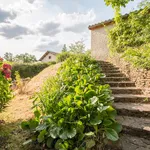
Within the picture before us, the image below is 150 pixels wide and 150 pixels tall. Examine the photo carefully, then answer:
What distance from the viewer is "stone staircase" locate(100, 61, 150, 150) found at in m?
2.71

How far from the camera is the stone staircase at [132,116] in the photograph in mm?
2714

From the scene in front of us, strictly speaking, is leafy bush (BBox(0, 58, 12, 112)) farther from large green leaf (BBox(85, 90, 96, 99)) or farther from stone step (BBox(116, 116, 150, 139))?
stone step (BBox(116, 116, 150, 139))

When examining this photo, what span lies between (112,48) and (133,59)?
8.93 feet

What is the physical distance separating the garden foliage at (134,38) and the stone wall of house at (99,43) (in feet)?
8.18

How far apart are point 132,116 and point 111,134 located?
4.66ft

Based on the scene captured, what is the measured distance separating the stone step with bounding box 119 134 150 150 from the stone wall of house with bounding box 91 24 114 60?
311 inches

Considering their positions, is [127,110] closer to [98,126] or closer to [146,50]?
[98,126]

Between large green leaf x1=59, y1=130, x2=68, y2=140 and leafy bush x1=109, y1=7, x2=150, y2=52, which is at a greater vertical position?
leafy bush x1=109, y1=7, x2=150, y2=52

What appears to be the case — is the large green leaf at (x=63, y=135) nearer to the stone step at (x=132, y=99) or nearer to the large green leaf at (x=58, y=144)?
the large green leaf at (x=58, y=144)

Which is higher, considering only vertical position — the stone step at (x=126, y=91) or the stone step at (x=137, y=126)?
the stone step at (x=126, y=91)

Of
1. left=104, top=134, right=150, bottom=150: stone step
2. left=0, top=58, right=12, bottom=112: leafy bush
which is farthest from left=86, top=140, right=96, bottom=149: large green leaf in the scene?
left=0, top=58, right=12, bottom=112: leafy bush

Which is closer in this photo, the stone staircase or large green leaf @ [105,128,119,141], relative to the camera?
large green leaf @ [105,128,119,141]

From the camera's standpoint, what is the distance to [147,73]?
188 inches

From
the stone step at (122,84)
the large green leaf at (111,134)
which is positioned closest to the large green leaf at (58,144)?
the large green leaf at (111,134)
